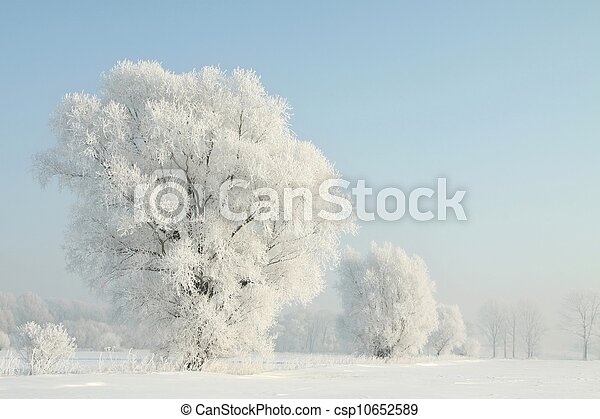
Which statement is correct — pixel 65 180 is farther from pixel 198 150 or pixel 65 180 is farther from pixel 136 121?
pixel 198 150

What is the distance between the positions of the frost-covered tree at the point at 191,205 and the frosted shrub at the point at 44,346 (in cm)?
386

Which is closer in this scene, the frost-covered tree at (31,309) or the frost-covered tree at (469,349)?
the frost-covered tree at (469,349)

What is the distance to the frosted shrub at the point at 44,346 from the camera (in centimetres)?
1756

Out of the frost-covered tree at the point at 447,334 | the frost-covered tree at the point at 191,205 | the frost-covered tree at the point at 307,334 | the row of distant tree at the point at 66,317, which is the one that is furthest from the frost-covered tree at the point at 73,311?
the frost-covered tree at the point at 191,205

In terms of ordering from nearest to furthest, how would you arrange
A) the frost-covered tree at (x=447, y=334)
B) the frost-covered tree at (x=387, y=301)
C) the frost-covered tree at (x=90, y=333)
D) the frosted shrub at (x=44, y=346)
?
the frosted shrub at (x=44, y=346) → the frost-covered tree at (x=387, y=301) → the frost-covered tree at (x=447, y=334) → the frost-covered tree at (x=90, y=333)

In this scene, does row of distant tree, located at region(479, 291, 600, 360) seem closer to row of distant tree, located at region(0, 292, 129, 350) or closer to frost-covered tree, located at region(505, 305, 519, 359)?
frost-covered tree, located at region(505, 305, 519, 359)

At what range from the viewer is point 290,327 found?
145 meters

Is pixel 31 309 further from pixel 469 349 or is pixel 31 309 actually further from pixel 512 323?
pixel 512 323

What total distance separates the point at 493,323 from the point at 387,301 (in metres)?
84.7

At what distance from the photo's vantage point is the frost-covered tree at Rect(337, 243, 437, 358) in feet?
170

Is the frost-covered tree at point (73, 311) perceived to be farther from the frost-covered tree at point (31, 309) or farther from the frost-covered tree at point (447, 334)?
the frost-covered tree at point (447, 334)

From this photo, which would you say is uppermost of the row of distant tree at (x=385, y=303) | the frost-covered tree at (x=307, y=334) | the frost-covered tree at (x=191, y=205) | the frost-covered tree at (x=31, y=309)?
the frost-covered tree at (x=191, y=205)

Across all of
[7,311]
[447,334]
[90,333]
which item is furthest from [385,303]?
[7,311]

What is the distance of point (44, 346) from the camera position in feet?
57.9
